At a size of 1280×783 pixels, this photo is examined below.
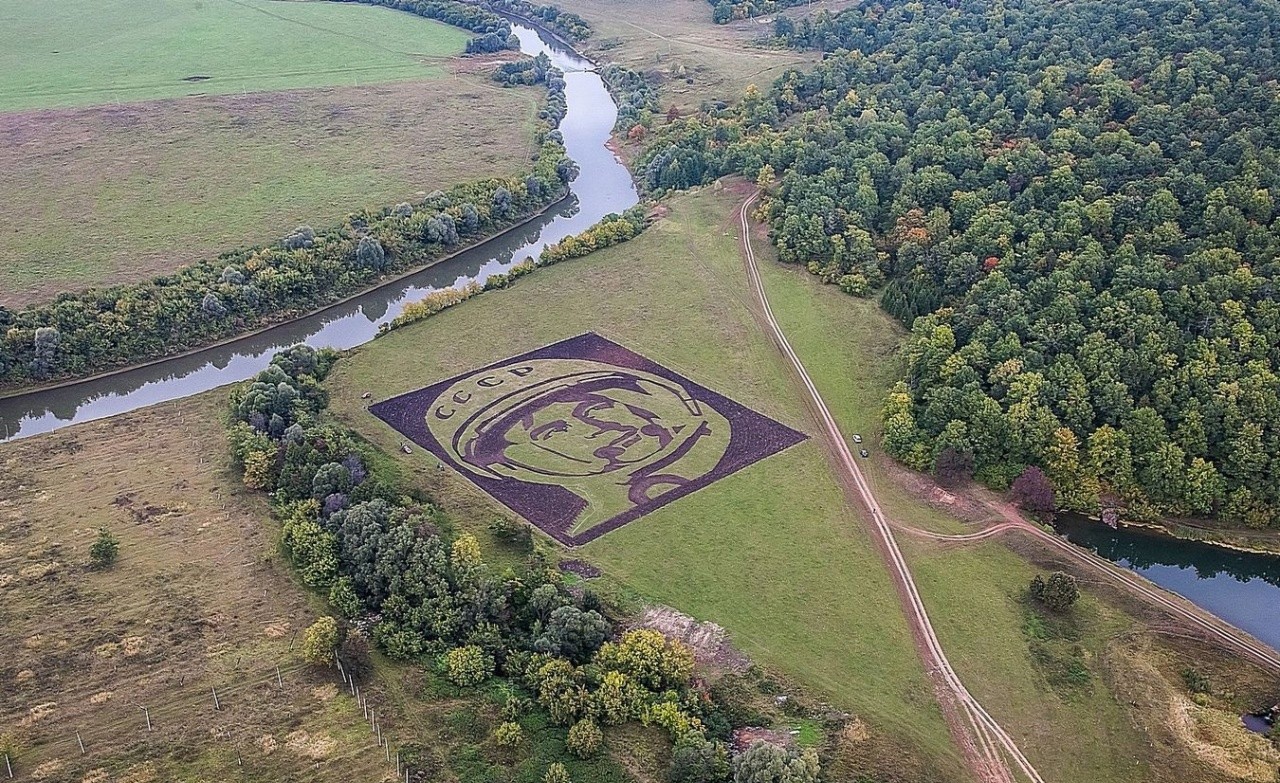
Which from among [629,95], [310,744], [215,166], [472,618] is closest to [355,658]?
[310,744]

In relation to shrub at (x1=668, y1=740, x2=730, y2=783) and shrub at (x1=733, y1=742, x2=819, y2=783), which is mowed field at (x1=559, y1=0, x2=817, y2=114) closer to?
shrub at (x1=668, y1=740, x2=730, y2=783)

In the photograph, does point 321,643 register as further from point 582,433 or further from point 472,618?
point 582,433

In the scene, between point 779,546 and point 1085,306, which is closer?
point 779,546

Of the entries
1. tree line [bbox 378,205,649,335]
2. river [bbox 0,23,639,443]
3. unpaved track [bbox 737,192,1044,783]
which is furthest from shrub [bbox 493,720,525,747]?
river [bbox 0,23,639,443]


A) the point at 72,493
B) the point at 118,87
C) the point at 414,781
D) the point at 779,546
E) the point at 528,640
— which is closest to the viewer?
the point at 414,781

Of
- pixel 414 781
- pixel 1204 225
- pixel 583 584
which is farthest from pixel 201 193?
pixel 1204 225

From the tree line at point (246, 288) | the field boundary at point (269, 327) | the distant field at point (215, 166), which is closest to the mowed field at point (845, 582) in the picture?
the field boundary at point (269, 327)

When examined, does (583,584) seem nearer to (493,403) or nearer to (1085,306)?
(493,403)
